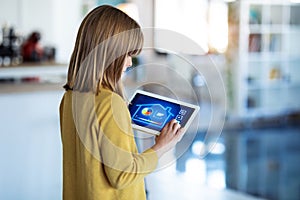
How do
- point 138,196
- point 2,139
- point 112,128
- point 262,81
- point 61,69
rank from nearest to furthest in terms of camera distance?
point 112,128 → point 138,196 → point 2,139 → point 61,69 → point 262,81

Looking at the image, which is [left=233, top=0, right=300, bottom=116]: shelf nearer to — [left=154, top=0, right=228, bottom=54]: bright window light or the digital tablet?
[left=154, top=0, right=228, bottom=54]: bright window light

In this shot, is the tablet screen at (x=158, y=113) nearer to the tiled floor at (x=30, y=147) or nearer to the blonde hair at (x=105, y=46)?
the blonde hair at (x=105, y=46)

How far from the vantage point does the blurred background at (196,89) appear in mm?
2865

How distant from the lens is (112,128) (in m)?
1.24

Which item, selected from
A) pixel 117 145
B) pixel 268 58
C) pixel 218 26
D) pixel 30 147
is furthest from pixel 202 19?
pixel 117 145

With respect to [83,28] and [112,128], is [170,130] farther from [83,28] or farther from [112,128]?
[83,28]

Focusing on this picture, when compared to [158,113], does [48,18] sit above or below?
above

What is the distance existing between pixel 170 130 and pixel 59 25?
20.0 feet

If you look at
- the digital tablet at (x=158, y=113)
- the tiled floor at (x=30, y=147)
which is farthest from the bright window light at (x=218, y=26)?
the digital tablet at (x=158, y=113)

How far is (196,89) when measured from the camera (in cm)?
197

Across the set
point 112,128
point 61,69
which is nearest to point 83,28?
point 112,128

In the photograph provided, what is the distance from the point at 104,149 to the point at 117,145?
0.12ft

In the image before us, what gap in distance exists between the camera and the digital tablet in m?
1.31

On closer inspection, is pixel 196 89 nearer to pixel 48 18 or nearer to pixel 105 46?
pixel 105 46
